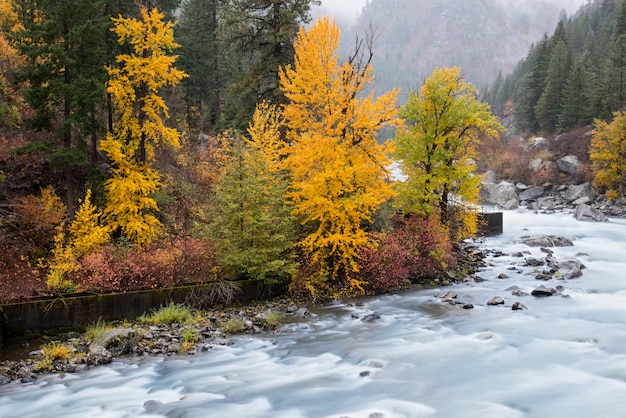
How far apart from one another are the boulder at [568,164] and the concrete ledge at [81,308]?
54981 millimetres

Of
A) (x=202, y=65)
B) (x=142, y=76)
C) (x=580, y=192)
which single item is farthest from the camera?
(x=580, y=192)

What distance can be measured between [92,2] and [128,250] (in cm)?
1095

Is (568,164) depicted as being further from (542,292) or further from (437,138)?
(542,292)

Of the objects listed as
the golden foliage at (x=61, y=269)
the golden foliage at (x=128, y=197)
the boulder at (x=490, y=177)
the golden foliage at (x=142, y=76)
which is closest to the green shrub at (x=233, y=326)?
the golden foliage at (x=61, y=269)

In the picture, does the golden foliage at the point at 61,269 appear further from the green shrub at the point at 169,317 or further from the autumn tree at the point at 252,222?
the autumn tree at the point at 252,222

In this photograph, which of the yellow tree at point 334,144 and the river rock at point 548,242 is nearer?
the yellow tree at point 334,144

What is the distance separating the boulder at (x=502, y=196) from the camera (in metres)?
55.4

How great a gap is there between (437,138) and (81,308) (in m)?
18.4

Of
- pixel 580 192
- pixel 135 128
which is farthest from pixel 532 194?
pixel 135 128

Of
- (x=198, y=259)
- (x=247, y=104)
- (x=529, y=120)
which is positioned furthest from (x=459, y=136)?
(x=529, y=120)

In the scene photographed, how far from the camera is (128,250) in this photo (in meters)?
18.2

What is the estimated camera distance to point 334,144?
1841cm

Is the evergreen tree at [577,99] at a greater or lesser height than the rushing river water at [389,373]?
greater

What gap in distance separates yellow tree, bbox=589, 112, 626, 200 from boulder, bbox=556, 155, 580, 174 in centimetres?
646
